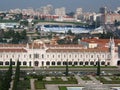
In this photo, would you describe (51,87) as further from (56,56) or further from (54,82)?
(56,56)

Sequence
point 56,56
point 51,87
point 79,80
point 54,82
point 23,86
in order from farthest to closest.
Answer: point 56,56
point 79,80
point 54,82
point 51,87
point 23,86

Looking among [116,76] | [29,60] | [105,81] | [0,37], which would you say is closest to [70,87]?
[105,81]

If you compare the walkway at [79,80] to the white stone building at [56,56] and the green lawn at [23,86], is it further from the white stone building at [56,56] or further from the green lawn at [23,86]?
the white stone building at [56,56]

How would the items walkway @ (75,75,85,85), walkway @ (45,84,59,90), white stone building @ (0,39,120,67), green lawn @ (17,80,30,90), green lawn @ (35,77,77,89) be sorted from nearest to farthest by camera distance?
green lawn @ (17,80,30,90) < walkway @ (45,84,59,90) < green lawn @ (35,77,77,89) < walkway @ (75,75,85,85) < white stone building @ (0,39,120,67)

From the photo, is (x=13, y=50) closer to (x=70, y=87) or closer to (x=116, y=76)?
(x=116, y=76)

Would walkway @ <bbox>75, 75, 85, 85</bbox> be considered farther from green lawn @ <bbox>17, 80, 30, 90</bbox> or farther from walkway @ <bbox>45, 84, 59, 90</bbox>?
green lawn @ <bbox>17, 80, 30, 90</bbox>

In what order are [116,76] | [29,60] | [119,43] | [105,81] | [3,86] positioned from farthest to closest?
1. [119,43]
2. [29,60]
3. [116,76]
4. [105,81]
5. [3,86]

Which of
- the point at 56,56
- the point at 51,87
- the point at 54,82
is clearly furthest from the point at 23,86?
the point at 56,56

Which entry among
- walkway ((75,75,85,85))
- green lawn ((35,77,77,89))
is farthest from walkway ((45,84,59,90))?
walkway ((75,75,85,85))
